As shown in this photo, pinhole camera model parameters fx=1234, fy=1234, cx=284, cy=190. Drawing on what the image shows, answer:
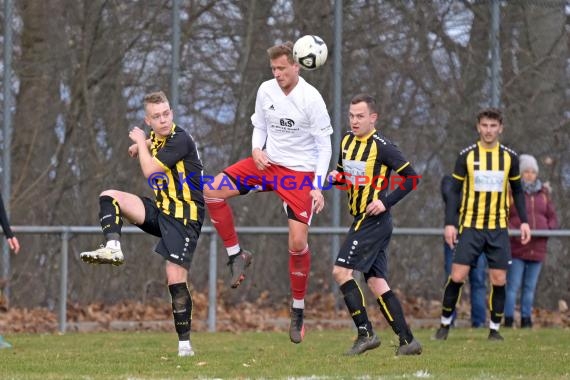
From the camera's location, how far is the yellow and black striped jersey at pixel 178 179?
8914 millimetres

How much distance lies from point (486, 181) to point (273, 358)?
2693 mm

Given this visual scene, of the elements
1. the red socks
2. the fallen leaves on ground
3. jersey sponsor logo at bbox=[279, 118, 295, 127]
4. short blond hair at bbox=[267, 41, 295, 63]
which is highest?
short blond hair at bbox=[267, 41, 295, 63]

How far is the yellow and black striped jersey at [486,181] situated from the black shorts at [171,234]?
2.90 metres

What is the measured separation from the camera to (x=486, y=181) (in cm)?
1070

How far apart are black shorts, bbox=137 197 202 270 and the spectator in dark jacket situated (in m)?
5.30

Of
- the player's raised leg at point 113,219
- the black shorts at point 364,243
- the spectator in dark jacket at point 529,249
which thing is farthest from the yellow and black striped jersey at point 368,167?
the spectator in dark jacket at point 529,249

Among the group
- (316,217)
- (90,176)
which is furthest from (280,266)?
(90,176)

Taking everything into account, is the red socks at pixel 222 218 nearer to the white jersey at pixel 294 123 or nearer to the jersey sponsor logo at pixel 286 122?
the white jersey at pixel 294 123

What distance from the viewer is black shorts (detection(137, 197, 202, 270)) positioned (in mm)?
8859

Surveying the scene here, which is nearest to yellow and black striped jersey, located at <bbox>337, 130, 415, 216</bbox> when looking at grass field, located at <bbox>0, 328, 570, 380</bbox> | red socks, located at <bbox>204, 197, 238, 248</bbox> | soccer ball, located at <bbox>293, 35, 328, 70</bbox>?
soccer ball, located at <bbox>293, 35, 328, 70</bbox>

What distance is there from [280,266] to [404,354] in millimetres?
4734

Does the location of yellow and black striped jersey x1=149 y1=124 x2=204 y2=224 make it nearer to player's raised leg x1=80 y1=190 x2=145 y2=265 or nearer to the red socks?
player's raised leg x1=80 y1=190 x2=145 y2=265

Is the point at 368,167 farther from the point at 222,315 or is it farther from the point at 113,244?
the point at 222,315

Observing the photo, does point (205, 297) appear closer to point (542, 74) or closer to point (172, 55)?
point (172, 55)
